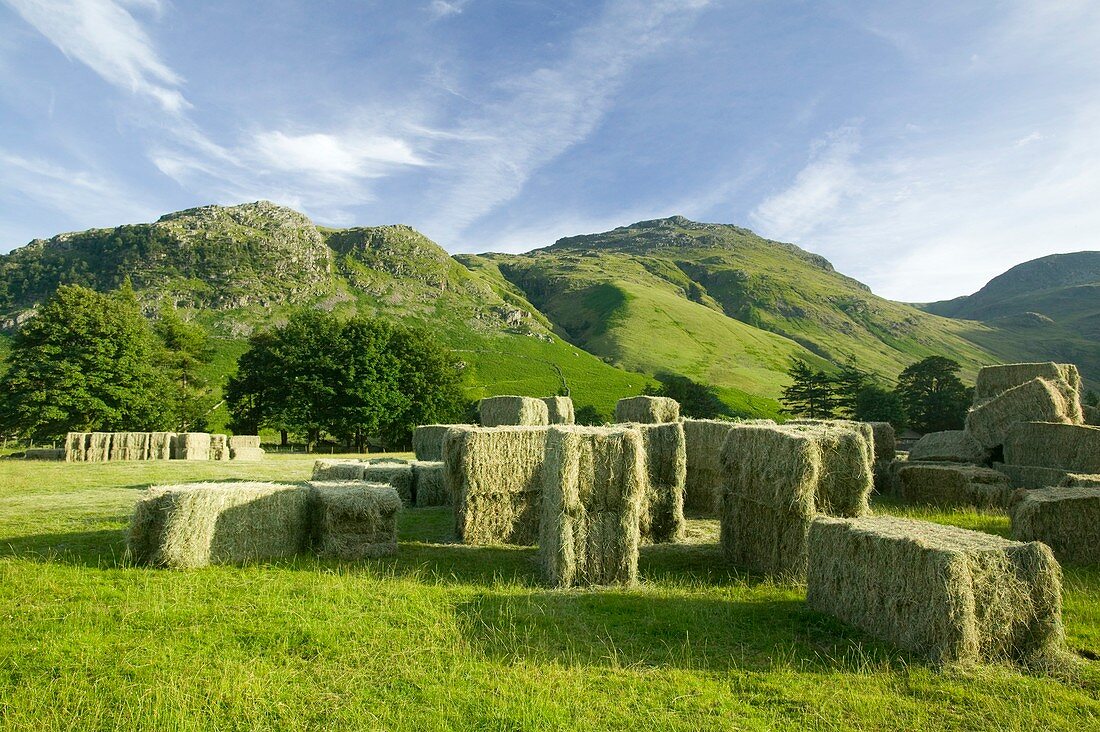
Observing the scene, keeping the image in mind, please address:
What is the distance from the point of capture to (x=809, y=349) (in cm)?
16488

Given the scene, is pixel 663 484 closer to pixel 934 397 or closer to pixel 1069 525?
pixel 1069 525

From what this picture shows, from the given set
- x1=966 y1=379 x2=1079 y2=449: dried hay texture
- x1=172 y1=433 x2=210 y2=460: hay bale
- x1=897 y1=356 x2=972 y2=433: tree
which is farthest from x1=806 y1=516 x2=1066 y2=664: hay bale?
x1=897 y1=356 x2=972 y2=433: tree

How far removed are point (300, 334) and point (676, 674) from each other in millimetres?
56847

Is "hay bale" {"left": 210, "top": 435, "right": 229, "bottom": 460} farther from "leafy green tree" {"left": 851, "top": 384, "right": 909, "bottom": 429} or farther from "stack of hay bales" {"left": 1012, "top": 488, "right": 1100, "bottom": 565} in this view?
"leafy green tree" {"left": 851, "top": 384, "right": 909, "bottom": 429}

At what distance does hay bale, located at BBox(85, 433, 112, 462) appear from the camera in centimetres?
3053

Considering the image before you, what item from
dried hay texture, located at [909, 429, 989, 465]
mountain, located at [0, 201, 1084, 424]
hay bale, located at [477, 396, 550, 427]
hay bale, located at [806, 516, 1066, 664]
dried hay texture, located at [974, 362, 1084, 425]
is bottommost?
hay bale, located at [806, 516, 1066, 664]

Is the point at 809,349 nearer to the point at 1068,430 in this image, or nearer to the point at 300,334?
the point at 300,334

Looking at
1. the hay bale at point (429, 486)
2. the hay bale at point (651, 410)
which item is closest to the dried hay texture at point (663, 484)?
the hay bale at point (429, 486)

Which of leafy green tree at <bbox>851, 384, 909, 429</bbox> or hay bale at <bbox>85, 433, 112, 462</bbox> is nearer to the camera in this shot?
hay bale at <bbox>85, 433, 112, 462</bbox>

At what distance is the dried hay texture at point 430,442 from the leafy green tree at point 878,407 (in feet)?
209

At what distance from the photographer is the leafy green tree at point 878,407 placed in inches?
2793

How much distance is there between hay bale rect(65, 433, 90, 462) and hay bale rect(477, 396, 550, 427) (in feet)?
72.0

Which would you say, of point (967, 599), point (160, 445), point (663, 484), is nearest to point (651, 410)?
point (663, 484)

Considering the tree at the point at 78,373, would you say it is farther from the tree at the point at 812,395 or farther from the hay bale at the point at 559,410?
the tree at the point at 812,395
